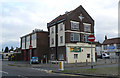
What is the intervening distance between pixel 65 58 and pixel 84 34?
832 centimetres

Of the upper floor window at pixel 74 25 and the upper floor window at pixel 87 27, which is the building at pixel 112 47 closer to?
the upper floor window at pixel 87 27

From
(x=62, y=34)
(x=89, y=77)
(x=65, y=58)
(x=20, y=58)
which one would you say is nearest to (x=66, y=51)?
(x=65, y=58)

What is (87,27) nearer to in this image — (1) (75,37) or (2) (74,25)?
(2) (74,25)

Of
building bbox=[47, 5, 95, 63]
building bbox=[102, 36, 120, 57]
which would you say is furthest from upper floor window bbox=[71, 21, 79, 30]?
building bbox=[102, 36, 120, 57]

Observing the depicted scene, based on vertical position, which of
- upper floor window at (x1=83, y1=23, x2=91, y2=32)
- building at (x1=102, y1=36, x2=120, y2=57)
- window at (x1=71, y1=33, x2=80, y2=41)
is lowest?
building at (x1=102, y1=36, x2=120, y2=57)

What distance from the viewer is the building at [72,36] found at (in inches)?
1479

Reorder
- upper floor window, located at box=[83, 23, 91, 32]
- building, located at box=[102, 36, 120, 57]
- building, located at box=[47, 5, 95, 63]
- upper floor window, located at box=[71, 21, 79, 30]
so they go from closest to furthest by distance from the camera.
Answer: building, located at box=[47, 5, 95, 63] < upper floor window, located at box=[71, 21, 79, 30] < upper floor window, located at box=[83, 23, 91, 32] < building, located at box=[102, 36, 120, 57]

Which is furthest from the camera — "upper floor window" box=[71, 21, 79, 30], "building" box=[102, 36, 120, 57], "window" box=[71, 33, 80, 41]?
"building" box=[102, 36, 120, 57]

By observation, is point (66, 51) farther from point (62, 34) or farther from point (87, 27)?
point (87, 27)

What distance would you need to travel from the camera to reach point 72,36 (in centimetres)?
3875

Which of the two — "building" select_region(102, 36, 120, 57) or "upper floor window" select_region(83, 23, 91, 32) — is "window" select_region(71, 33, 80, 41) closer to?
"upper floor window" select_region(83, 23, 91, 32)

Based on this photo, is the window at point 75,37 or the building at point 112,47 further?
the building at point 112,47

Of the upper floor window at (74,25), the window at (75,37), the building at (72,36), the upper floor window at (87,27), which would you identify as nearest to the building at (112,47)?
the upper floor window at (87,27)

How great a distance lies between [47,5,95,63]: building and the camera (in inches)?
1479
